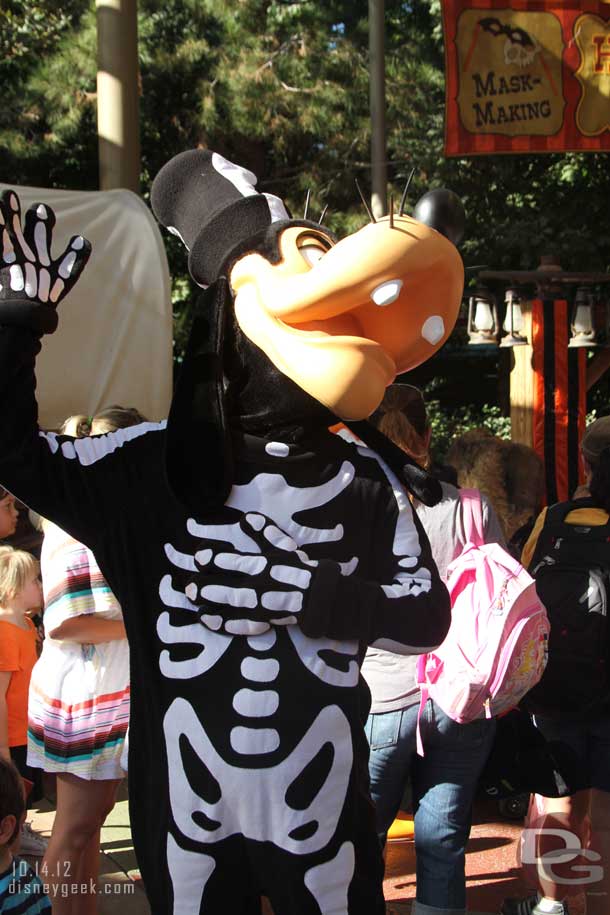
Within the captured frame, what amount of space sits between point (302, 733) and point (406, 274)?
89cm

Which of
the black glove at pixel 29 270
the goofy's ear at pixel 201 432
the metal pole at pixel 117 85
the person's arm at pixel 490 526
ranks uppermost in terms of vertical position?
the metal pole at pixel 117 85

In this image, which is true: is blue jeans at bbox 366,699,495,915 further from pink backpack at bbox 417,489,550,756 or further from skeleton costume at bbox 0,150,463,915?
skeleton costume at bbox 0,150,463,915

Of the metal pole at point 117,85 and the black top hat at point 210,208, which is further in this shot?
the metal pole at point 117,85

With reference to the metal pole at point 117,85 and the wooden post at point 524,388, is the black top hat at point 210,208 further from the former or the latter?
the wooden post at point 524,388

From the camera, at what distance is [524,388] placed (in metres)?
7.83

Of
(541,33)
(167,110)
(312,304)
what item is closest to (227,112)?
(167,110)

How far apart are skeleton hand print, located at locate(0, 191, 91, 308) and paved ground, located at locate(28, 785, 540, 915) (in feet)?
7.35

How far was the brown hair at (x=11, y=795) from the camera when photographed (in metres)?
2.39

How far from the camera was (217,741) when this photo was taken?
6.73ft

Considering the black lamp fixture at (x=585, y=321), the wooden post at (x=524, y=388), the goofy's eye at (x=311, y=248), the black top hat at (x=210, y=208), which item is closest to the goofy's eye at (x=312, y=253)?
the goofy's eye at (x=311, y=248)

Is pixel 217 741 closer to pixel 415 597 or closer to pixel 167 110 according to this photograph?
pixel 415 597

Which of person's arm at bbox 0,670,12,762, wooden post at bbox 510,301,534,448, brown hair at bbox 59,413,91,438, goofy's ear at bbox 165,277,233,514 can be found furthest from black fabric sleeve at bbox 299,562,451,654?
wooden post at bbox 510,301,534,448

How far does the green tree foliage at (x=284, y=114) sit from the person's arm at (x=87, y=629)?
815 cm

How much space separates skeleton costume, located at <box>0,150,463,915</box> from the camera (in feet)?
6.69
